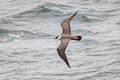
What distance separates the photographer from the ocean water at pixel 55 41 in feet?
59.0

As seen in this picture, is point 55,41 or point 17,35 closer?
point 55,41

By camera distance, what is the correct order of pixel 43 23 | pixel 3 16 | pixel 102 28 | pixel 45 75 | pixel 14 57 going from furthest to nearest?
pixel 3 16 → pixel 43 23 → pixel 102 28 → pixel 14 57 → pixel 45 75

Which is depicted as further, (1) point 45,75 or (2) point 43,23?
(2) point 43,23

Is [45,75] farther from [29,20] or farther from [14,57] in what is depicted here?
[29,20]

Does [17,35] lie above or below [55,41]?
above

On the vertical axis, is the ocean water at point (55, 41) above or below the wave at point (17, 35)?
below

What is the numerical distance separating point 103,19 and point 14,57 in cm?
507

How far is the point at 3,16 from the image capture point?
2438 cm

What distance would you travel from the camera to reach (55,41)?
2088 centimetres

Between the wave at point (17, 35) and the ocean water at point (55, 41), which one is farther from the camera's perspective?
the wave at point (17, 35)

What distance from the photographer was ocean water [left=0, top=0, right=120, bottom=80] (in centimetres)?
1797

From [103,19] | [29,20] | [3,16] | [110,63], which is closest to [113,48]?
[110,63]

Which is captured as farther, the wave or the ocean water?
the wave

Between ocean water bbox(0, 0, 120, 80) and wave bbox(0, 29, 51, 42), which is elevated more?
wave bbox(0, 29, 51, 42)
